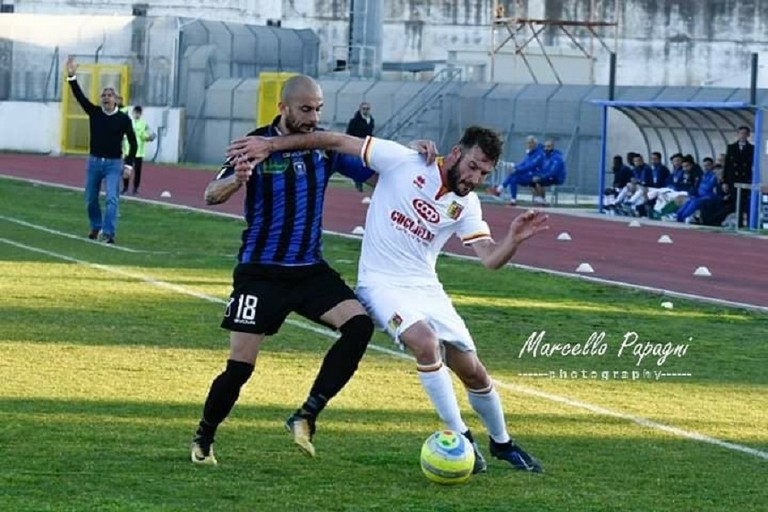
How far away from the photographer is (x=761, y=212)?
32000mm

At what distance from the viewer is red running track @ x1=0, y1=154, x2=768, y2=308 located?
21.6m

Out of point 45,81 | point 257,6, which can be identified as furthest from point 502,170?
point 257,6

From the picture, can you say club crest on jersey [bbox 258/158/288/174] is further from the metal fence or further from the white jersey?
the metal fence

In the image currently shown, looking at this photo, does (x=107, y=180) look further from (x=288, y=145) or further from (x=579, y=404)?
(x=288, y=145)

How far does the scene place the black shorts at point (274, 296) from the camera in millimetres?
9023

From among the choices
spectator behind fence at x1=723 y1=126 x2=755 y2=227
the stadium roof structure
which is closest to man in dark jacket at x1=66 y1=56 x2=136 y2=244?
spectator behind fence at x1=723 y1=126 x2=755 y2=227

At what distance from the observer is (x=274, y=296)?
9062 mm

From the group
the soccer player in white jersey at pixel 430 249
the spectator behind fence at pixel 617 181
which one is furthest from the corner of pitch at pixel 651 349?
the spectator behind fence at pixel 617 181

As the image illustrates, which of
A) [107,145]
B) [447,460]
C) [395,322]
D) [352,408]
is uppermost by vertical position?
[107,145]

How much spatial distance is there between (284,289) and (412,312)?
653 millimetres

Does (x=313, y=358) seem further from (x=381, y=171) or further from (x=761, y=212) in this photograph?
(x=761, y=212)

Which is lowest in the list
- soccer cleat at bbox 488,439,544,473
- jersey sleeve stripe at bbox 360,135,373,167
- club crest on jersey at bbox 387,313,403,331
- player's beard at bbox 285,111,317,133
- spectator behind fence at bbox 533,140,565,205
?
soccer cleat at bbox 488,439,544,473

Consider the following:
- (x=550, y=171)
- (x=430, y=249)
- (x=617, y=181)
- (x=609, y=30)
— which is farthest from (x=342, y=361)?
(x=609, y=30)

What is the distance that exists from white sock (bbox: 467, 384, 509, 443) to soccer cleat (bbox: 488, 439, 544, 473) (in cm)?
3
